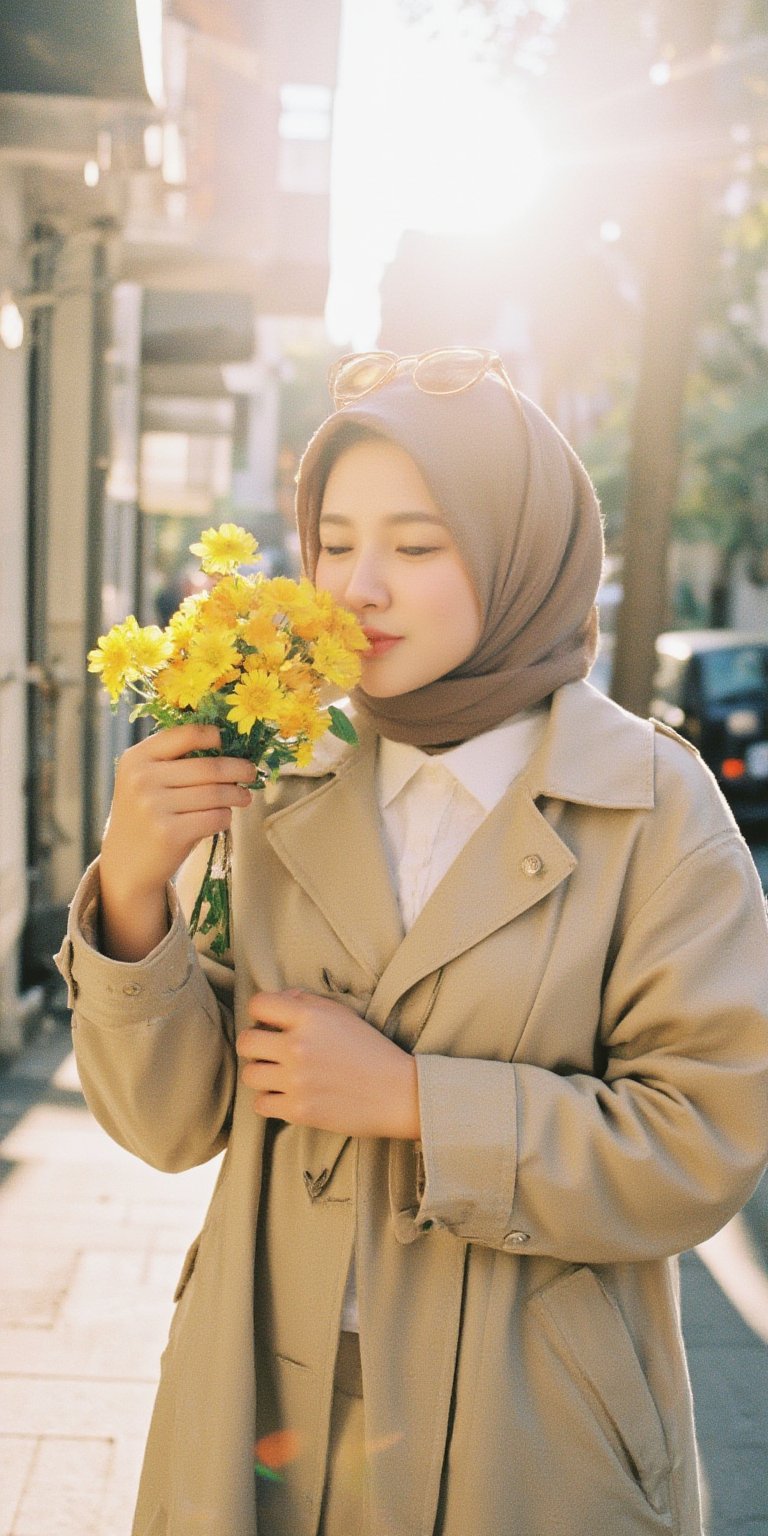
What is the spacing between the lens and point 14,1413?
3490 mm

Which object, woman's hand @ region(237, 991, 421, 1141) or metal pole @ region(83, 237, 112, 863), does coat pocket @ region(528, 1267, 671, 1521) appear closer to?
woman's hand @ region(237, 991, 421, 1141)

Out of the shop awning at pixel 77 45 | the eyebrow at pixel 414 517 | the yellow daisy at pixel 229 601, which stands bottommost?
the yellow daisy at pixel 229 601

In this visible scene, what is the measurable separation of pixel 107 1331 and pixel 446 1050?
8.40ft

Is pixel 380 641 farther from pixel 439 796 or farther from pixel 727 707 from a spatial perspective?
pixel 727 707

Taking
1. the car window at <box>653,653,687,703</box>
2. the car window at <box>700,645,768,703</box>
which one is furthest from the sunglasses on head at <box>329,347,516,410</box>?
the car window at <box>653,653,687,703</box>

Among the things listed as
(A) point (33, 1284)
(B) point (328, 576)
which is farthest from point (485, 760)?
(A) point (33, 1284)

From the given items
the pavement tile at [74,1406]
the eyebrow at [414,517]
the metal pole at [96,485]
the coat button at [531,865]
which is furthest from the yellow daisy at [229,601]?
the metal pole at [96,485]

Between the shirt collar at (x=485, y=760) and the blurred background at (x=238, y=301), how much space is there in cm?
113

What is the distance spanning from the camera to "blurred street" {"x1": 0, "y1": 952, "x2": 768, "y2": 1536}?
3244 millimetres

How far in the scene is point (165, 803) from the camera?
1.66 m

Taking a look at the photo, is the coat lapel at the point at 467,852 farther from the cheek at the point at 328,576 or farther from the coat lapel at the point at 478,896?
the cheek at the point at 328,576

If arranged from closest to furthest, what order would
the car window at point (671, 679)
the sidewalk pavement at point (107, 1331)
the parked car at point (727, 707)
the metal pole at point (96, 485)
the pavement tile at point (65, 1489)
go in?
the pavement tile at point (65, 1489) < the sidewalk pavement at point (107, 1331) < the metal pole at point (96, 485) < the parked car at point (727, 707) < the car window at point (671, 679)

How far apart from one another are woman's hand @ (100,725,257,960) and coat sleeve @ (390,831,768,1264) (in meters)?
0.37

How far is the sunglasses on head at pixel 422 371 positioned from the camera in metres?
1.87
